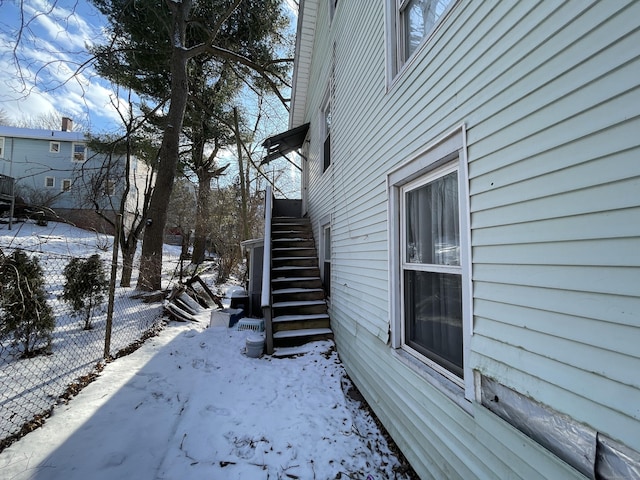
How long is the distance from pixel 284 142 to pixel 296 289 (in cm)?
478

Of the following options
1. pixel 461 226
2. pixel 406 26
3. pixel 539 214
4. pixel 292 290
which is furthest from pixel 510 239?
pixel 292 290

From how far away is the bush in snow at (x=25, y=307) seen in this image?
340 cm

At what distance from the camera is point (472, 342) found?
1799mm

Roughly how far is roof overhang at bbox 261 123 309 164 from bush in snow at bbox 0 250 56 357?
224 inches

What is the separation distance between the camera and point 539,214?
55.2 inches

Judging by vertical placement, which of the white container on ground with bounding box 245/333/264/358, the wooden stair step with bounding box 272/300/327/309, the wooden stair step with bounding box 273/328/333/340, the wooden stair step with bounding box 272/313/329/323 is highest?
the wooden stair step with bounding box 272/300/327/309

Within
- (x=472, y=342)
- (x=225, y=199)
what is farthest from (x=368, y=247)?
(x=225, y=199)

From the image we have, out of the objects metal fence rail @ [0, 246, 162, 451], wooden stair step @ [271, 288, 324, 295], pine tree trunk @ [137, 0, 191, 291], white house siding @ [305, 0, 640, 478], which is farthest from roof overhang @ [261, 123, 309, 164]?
white house siding @ [305, 0, 640, 478]

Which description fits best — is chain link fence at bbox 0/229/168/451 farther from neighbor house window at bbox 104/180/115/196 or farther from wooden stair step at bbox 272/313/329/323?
neighbor house window at bbox 104/180/115/196

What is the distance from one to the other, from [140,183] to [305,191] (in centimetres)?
2216

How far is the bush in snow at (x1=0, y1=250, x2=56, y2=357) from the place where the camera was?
3.40m

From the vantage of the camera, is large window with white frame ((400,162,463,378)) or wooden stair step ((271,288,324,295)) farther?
wooden stair step ((271,288,324,295))

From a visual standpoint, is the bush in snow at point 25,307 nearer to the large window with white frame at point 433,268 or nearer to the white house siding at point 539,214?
the large window with white frame at point 433,268

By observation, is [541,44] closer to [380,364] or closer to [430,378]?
[430,378]
